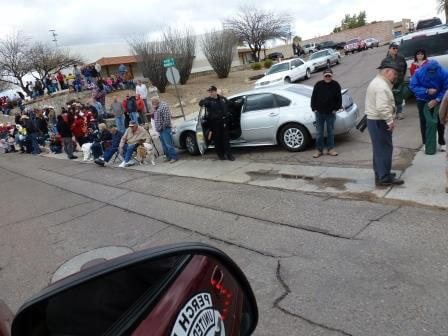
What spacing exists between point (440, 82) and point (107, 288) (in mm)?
6777

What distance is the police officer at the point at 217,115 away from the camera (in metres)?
Answer: 9.07

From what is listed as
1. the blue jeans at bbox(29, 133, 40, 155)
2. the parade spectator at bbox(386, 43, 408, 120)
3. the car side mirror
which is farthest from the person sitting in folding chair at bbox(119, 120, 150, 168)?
the car side mirror

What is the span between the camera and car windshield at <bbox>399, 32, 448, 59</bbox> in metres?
10.3

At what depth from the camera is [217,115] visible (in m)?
9.04

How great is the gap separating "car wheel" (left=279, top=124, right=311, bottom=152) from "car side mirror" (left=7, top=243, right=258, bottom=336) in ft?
23.6

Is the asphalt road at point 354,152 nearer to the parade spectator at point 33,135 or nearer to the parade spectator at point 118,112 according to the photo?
the parade spectator at point 118,112

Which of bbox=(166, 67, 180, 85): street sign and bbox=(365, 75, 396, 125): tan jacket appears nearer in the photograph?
bbox=(365, 75, 396, 125): tan jacket

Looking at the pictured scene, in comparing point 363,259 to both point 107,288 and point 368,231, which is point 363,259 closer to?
point 368,231

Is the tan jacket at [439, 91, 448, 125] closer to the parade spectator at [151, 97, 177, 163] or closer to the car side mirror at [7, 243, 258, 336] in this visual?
the car side mirror at [7, 243, 258, 336]

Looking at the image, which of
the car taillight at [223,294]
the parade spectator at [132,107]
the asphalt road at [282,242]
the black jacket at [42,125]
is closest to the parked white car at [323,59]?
the parade spectator at [132,107]

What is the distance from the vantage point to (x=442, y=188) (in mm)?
5418

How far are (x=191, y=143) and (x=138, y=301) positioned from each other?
9.31 meters

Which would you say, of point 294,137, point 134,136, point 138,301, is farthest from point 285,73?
point 138,301

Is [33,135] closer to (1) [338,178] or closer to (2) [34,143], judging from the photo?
(2) [34,143]
